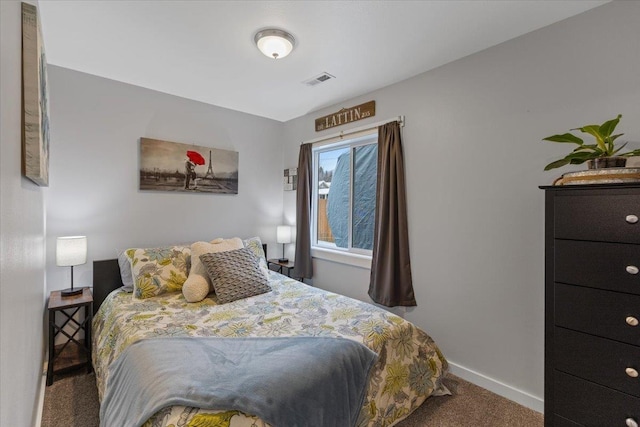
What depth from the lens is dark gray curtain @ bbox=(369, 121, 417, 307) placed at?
256 cm

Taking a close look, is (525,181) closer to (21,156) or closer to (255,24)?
(255,24)

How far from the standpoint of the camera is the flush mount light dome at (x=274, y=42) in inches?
75.5

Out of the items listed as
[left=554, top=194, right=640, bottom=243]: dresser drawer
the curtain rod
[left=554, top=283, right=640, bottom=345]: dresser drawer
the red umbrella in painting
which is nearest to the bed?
[left=554, top=283, right=640, bottom=345]: dresser drawer

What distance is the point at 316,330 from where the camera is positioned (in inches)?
67.8

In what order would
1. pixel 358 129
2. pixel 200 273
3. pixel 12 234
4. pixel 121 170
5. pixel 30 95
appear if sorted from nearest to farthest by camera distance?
1. pixel 12 234
2. pixel 30 95
3. pixel 200 273
4. pixel 121 170
5. pixel 358 129

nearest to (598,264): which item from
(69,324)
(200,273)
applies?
(200,273)

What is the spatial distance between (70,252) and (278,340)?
1.84 meters

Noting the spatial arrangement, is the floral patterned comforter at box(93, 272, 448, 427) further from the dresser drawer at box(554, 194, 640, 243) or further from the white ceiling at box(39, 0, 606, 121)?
the white ceiling at box(39, 0, 606, 121)

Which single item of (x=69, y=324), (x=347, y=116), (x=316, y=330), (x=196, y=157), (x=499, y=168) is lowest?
(x=69, y=324)

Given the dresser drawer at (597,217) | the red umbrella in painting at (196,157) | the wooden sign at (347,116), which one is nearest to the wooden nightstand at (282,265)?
the red umbrella in painting at (196,157)

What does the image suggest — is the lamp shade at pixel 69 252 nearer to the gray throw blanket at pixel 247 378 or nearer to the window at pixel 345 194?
the gray throw blanket at pixel 247 378

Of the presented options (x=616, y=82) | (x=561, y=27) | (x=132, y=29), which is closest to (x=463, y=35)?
(x=561, y=27)

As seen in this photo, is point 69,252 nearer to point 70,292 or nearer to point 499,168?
point 70,292

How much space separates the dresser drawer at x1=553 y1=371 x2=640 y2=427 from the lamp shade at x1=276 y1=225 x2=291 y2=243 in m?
2.76
